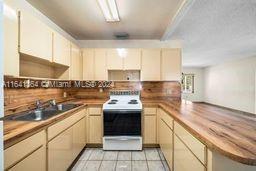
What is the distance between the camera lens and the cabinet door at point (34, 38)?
5.95 ft

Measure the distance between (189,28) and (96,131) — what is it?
259cm

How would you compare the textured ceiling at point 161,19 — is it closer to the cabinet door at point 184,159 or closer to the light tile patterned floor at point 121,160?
the cabinet door at point 184,159

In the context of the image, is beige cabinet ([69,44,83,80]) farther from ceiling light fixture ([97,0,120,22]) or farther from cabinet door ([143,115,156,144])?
cabinet door ([143,115,156,144])

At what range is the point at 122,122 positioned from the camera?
3137 millimetres

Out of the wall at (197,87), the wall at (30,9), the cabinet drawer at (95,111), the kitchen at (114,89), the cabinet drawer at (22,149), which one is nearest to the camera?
the cabinet drawer at (22,149)

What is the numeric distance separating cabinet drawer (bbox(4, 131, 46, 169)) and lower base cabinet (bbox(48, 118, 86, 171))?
0.22 m

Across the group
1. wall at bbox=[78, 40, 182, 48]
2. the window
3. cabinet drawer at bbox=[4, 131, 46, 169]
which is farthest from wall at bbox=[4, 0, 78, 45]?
the window

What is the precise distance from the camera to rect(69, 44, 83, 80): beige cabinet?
3348mm

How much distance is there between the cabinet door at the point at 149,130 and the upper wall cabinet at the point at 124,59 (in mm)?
1108

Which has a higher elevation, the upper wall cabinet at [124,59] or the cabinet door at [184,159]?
the upper wall cabinet at [124,59]

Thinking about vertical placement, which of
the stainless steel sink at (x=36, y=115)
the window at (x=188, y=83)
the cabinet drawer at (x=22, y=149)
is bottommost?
the cabinet drawer at (x=22, y=149)

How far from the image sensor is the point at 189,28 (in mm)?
3201

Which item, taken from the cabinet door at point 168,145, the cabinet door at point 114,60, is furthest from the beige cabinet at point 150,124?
the cabinet door at point 114,60

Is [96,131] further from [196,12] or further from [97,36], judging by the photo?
[196,12]
